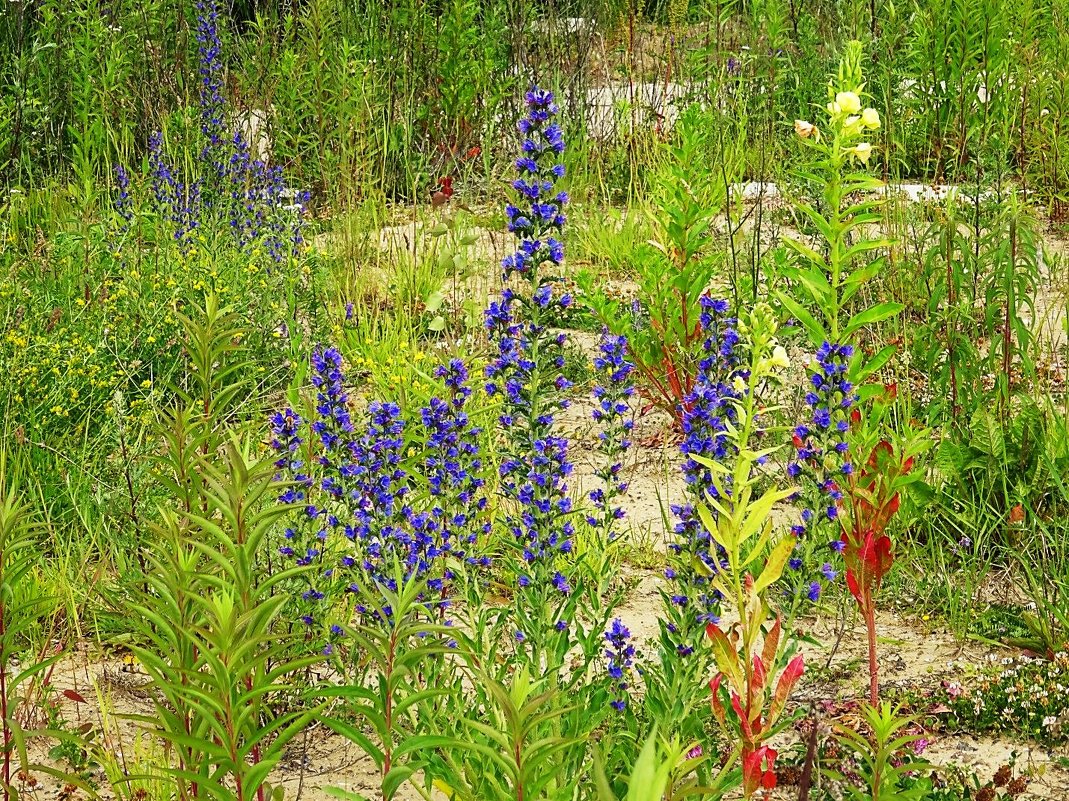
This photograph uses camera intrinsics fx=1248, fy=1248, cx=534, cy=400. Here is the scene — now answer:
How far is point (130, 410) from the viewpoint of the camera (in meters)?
4.43

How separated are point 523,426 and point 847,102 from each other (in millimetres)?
1648

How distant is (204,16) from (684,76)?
9.58 feet

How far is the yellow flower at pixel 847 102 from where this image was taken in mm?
2885

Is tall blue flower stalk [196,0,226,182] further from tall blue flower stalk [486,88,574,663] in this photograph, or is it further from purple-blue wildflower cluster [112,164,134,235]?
tall blue flower stalk [486,88,574,663]

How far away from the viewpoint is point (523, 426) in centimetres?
413

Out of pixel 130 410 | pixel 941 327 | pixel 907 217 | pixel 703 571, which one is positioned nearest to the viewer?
pixel 703 571

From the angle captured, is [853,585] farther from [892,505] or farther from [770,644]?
[770,644]

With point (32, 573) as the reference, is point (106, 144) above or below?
above

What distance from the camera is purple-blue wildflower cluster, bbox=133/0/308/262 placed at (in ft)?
18.3

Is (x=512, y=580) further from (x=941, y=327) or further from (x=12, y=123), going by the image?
(x=12, y=123)

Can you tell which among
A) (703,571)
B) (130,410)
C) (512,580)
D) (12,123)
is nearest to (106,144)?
(12,123)

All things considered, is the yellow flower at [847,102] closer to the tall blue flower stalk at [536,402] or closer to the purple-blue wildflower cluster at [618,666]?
the tall blue flower stalk at [536,402]

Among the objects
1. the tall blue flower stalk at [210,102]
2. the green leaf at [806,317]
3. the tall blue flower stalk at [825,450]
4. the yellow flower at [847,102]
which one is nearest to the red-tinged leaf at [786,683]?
the tall blue flower stalk at [825,450]

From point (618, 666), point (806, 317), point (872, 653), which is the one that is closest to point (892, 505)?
point (872, 653)
